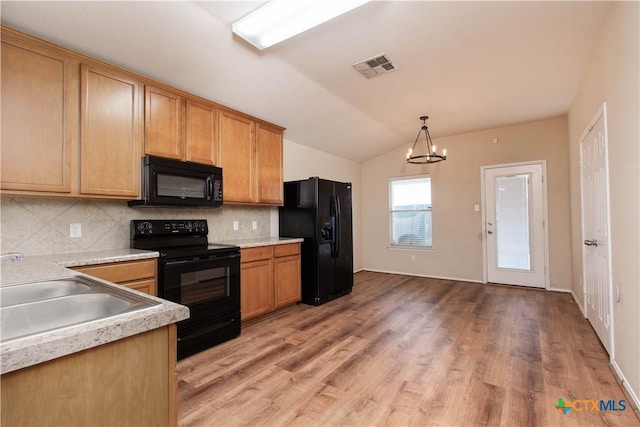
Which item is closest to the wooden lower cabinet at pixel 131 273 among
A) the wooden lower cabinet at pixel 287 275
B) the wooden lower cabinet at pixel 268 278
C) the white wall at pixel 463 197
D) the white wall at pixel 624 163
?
the wooden lower cabinet at pixel 268 278

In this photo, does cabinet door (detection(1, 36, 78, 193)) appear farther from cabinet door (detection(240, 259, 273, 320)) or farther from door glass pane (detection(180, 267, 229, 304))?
cabinet door (detection(240, 259, 273, 320))

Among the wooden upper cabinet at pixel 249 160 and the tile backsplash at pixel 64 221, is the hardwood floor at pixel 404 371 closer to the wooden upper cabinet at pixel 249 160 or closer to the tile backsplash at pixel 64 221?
the tile backsplash at pixel 64 221

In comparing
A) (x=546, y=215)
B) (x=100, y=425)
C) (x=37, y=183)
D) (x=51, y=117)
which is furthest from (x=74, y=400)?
(x=546, y=215)

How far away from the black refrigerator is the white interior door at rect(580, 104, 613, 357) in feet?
9.14

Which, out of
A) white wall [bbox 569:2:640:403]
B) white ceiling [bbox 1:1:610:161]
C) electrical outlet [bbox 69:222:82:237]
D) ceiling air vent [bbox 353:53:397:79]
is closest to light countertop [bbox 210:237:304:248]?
electrical outlet [bbox 69:222:82:237]

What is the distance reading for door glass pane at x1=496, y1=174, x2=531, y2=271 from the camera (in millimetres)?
4836

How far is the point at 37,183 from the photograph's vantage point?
2.04 m

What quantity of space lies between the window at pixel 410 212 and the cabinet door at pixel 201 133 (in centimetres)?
396

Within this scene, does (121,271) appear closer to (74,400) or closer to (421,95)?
(74,400)

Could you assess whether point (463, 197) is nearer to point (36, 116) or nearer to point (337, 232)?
point (337, 232)

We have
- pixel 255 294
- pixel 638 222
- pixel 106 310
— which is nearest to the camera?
pixel 106 310

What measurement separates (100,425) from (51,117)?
7.48 ft

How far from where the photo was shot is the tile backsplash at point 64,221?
215 cm

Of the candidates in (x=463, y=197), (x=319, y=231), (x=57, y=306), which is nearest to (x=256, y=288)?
(x=319, y=231)
